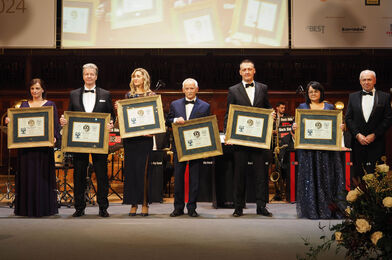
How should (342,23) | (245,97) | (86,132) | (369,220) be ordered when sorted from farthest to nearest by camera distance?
(342,23)
(245,97)
(86,132)
(369,220)

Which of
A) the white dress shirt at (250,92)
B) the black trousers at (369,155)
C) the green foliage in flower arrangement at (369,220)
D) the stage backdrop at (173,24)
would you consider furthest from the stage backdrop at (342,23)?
the green foliage in flower arrangement at (369,220)

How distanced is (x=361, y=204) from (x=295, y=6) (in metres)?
5.18

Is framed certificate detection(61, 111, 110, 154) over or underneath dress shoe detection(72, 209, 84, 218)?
over

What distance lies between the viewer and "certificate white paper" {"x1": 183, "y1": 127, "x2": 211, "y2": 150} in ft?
16.5

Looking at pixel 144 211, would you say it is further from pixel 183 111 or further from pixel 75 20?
pixel 75 20

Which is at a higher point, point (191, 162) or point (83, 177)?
point (191, 162)

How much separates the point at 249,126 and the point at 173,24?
2.81 m

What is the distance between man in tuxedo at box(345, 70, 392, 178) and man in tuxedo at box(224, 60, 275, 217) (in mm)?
1053

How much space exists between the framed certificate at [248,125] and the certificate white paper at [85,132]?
148cm

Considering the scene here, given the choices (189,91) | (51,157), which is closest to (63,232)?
(51,157)

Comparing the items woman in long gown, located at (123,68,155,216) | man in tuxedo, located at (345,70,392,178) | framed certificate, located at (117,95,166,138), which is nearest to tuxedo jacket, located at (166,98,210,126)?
framed certificate, located at (117,95,166,138)

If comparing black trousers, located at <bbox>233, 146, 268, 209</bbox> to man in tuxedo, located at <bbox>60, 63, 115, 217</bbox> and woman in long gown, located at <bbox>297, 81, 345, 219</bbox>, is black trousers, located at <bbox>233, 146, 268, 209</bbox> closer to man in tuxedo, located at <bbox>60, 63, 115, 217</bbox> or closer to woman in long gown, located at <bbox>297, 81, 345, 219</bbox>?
woman in long gown, located at <bbox>297, 81, 345, 219</bbox>

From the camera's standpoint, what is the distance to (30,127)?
497 centimetres

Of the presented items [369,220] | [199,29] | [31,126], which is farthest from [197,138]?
[369,220]
